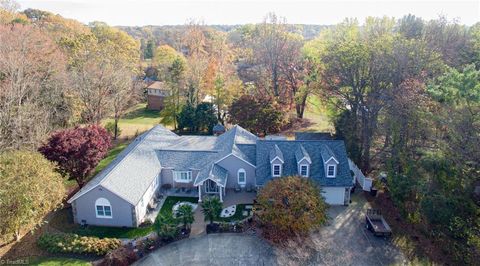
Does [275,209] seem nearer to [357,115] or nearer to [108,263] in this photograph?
[108,263]

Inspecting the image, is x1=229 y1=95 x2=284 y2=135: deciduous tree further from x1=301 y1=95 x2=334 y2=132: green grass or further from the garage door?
the garage door

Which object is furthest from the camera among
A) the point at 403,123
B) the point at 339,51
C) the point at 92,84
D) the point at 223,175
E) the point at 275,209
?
the point at 92,84

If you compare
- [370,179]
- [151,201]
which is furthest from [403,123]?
[151,201]

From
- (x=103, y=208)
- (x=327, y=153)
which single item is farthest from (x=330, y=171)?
Result: (x=103, y=208)

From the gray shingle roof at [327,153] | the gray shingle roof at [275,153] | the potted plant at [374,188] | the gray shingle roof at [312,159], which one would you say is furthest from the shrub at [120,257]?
the potted plant at [374,188]

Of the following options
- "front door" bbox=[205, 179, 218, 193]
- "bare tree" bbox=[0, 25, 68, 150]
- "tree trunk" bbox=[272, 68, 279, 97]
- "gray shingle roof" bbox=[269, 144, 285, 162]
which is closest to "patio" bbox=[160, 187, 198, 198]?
"front door" bbox=[205, 179, 218, 193]
